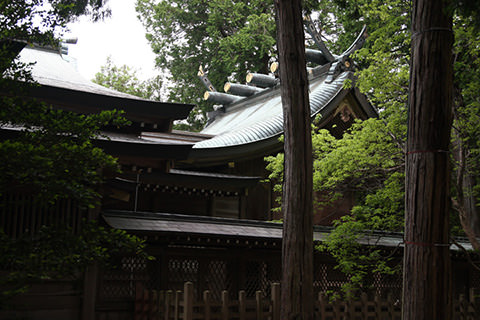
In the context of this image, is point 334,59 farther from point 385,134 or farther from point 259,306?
point 259,306

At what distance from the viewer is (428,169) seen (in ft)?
18.0

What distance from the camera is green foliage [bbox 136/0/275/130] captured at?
26.9 metres

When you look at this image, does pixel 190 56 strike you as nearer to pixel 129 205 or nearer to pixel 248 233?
pixel 129 205

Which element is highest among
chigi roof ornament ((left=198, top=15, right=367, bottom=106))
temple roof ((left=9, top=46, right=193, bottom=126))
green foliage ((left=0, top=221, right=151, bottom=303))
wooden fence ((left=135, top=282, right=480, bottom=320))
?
chigi roof ornament ((left=198, top=15, right=367, bottom=106))

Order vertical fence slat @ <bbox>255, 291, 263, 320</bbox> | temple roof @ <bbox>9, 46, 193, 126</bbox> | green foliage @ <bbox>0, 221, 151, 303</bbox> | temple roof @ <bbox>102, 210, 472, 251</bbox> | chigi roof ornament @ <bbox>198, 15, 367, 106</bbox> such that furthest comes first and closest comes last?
chigi roof ornament @ <bbox>198, 15, 367, 106</bbox>, temple roof @ <bbox>9, 46, 193, 126</bbox>, temple roof @ <bbox>102, 210, 472, 251</bbox>, vertical fence slat @ <bbox>255, 291, 263, 320</bbox>, green foliage @ <bbox>0, 221, 151, 303</bbox>

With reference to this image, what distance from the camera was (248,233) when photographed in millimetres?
12031

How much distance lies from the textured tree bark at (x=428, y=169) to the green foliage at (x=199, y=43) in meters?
20.9

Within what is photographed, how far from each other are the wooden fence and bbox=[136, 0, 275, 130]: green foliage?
1754 centimetres

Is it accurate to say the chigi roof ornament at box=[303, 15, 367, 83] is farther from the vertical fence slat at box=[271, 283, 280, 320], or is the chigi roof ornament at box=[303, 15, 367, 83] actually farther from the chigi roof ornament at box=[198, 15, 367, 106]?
the vertical fence slat at box=[271, 283, 280, 320]

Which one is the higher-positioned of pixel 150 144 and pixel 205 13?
pixel 205 13

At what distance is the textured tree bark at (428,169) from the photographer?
211 inches

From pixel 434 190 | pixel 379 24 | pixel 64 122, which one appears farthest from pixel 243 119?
pixel 434 190

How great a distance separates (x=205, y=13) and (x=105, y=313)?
2177 centimetres

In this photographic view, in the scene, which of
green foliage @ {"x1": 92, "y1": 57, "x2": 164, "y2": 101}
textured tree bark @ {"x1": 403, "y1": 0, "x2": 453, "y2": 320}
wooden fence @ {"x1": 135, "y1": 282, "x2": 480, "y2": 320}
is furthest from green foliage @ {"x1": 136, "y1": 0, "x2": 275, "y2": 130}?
textured tree bark @ {"x1": 403, "y1": 0, "x2": 453, "y2": 320}
